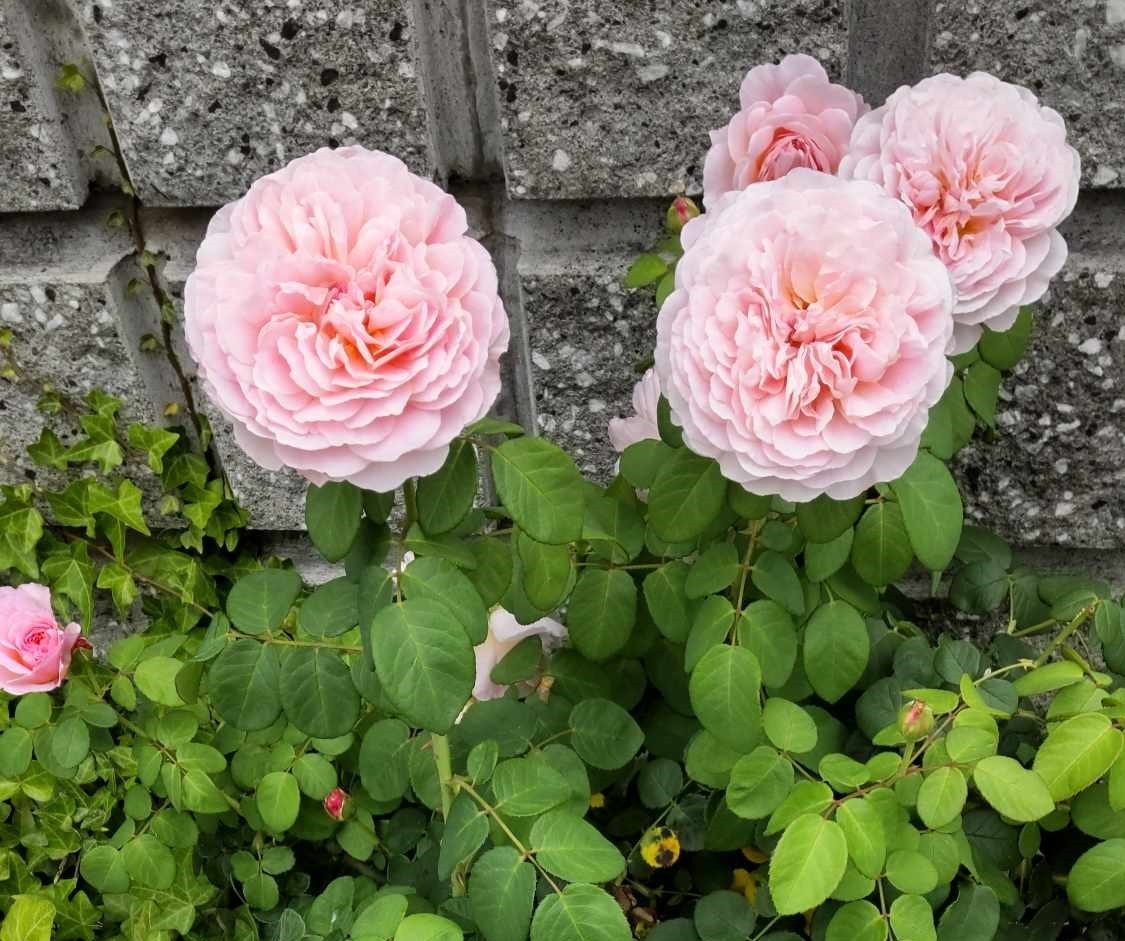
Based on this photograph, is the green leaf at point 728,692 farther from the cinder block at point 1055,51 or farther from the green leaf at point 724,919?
the cinder block at point 1055,51

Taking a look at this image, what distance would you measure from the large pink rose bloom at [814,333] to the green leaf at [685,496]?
0.25 ft

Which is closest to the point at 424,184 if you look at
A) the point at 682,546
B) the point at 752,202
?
the point at 752,202

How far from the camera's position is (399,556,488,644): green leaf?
1.62 feet

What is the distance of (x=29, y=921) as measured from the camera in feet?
2.61

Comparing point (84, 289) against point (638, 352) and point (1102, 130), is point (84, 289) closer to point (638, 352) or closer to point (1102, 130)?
point (638, 352)

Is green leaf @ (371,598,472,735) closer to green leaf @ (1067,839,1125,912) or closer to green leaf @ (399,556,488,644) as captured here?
green leaf @ (399,556,488,644)

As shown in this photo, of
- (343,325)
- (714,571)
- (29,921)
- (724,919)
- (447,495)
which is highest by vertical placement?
(343,325)

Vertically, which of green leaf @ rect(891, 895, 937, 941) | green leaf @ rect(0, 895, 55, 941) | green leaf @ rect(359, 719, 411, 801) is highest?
green leaf @ rect(891, 895, 937, 941)

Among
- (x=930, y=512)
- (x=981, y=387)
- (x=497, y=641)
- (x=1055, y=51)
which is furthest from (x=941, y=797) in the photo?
(x=1055, y=51)

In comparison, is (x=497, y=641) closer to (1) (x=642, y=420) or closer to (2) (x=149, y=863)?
(1) (x=642, y=420)

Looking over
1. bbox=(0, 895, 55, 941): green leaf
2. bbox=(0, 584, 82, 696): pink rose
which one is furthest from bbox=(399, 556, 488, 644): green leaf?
bbox=(0, 895, 55, 941): green leaf

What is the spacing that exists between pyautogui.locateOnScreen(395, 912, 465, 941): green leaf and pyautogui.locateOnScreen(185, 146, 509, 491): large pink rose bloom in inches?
9.2

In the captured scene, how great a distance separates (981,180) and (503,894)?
1.42 ft

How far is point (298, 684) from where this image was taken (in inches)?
22.1
